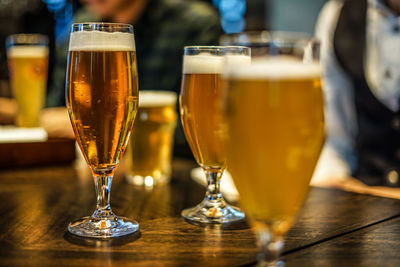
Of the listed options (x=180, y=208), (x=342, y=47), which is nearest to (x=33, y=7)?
(x=342, y=47)

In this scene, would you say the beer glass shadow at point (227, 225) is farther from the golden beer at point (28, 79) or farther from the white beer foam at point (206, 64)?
the golden beer at point (28, 79)

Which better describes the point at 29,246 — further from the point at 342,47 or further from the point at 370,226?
the point at 342,47

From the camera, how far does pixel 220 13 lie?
16.4 feet

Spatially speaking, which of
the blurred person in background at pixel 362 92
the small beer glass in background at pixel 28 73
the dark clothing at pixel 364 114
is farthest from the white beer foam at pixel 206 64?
the dark clothing at pixel 364 114

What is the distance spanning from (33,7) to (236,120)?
21.4 ft

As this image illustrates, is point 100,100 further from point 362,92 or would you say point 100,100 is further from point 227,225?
point 362,92

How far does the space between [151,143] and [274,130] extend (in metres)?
0.79

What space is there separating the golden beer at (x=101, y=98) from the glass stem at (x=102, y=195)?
0.7 inches

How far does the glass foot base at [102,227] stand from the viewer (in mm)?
727

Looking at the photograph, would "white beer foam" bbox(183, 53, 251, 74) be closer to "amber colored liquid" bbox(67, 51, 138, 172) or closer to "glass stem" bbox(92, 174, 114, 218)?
"amber colored liquid" bbox(67, 51, 138, 172)

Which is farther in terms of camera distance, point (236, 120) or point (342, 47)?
point (342, 47)

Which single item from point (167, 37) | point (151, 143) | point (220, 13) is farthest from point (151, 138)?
point (220, 13)

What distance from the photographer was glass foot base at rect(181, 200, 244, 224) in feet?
2.70

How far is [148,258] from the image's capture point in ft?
2.06
